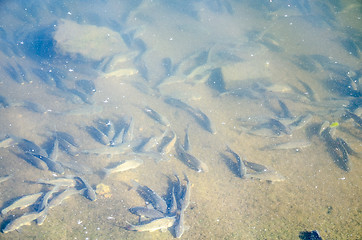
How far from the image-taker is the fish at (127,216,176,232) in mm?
4137

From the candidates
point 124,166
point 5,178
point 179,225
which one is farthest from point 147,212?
point 5,178

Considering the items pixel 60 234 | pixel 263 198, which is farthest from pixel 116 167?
pixel 263 198

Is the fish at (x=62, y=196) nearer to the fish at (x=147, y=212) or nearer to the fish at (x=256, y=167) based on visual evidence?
the fish at (x=147, y=212)

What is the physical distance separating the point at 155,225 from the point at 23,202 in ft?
9.83

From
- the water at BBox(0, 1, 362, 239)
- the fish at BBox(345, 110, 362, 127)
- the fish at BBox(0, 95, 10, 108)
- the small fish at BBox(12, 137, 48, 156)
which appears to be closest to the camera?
the water at BBox(0, 1, 362, 239)

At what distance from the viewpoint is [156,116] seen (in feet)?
23.2

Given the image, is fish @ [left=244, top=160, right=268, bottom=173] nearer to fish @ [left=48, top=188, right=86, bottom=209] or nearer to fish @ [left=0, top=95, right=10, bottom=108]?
fish @ [left=48, top=188, right=86, bottom=209]

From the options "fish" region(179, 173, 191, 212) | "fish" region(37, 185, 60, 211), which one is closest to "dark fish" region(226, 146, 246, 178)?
"fish" region(179, 173, 191, 212)

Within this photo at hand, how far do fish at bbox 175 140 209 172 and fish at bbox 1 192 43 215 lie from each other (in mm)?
3488

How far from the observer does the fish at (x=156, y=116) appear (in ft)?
22.7

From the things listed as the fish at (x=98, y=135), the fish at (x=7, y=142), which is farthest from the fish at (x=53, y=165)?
the fish at (x=7, y=142)

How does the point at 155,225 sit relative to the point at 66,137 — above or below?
below

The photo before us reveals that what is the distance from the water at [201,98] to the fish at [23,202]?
0.13 meters

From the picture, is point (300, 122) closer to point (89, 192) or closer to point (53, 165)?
point (89, 192)
